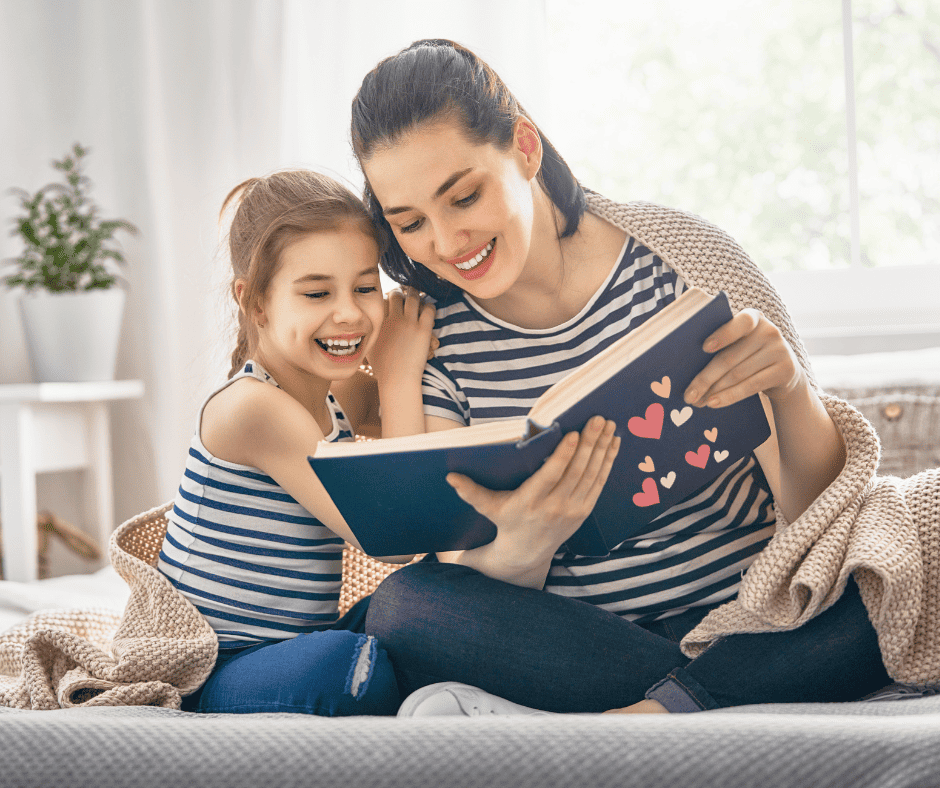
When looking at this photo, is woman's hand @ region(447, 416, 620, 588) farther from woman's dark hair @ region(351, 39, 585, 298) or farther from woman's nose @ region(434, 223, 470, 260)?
woman's dark hair @ region(351, 39, 585, 298)

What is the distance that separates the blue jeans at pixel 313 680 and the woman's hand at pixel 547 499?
0.15m

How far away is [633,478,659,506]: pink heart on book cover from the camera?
79cm

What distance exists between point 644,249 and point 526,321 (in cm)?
16

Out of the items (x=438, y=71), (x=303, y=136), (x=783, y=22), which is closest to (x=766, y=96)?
(x=783, y=22)

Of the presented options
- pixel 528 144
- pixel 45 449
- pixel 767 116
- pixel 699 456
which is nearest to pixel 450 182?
pixel 528 144

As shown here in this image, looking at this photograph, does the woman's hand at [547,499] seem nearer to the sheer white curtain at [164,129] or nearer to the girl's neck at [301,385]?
the girl's neck at [301,385]

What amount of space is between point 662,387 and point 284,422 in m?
0.42

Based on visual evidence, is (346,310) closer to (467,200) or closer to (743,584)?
(467,200)

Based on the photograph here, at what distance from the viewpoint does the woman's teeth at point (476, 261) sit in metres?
0.93

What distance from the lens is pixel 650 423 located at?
2.38 feet

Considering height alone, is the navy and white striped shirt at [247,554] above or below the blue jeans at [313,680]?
above

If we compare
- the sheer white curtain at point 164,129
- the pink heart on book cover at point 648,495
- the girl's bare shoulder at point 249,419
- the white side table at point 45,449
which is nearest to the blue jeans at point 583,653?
the pink heart on book cover at point 648,495

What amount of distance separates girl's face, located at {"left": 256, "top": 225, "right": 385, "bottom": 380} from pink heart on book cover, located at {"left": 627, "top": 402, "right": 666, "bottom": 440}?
0.38 metres

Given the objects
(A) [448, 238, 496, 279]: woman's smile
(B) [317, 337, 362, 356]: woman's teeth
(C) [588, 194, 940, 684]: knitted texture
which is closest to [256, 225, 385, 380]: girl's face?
(B) [317, 337, 362, 356]: woman's teeth
